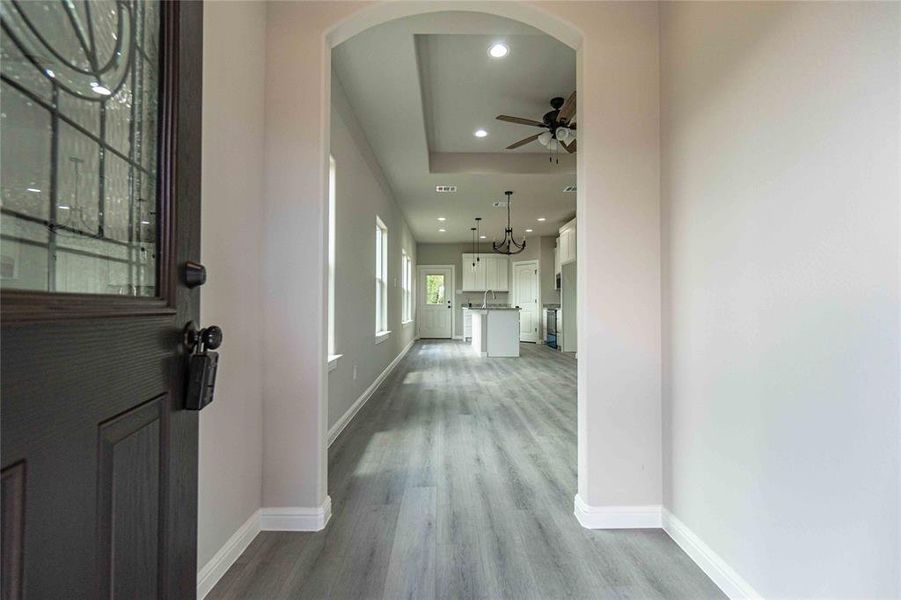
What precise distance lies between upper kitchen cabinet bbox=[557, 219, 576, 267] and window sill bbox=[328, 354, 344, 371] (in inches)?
233

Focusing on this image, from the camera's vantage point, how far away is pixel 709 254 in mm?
1473

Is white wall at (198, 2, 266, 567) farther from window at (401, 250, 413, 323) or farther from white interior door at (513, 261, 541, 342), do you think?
white interior door at (513, 261, 541, 342)

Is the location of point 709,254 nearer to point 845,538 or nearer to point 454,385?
point 845,538

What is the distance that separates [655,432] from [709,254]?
0.82m

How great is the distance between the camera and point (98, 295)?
63 centimetres

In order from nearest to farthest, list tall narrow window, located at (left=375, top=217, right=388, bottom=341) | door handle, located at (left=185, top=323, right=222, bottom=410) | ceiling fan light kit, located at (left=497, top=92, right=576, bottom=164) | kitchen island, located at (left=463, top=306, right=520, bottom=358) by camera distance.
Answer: door handle, located at (left=185, top=323, right=222, bottom=410) < ceiling fan light kit, located at (left=497, top=92, right=576, bottom=164) < tall narrow window, located at (left=375, top=217, right=388, bottom=341) < kitchen island, located at (left=463, top=306, right=520, bottom=358)

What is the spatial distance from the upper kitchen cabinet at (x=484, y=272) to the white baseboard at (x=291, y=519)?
9369mm

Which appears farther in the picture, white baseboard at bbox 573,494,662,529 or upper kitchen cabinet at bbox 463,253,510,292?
upper kitchen cabinet at bbox 463,253,510,292

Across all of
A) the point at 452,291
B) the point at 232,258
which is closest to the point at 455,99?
the point at 232,258

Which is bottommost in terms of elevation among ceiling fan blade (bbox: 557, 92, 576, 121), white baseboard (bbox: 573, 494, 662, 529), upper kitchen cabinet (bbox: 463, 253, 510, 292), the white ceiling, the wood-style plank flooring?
the wood-style plank flooring

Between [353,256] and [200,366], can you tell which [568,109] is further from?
[200,366]

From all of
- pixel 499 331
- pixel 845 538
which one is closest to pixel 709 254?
pixel 845 538

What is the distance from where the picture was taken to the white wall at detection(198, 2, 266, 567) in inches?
52.8

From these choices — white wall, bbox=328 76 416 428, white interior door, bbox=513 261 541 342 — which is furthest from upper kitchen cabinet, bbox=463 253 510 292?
white wall, bbox=328 76 416 428
